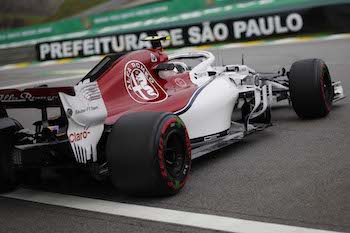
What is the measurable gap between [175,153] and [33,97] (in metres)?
1.28

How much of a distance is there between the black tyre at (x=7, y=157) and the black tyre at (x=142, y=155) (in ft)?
3.66

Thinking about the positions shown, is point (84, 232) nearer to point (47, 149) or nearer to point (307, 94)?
point (47, 149)

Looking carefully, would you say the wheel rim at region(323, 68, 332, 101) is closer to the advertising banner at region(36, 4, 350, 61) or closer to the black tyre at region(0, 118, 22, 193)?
the black tyre at region(0, 118, 22, 193)

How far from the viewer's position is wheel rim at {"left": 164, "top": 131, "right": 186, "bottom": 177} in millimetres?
5783

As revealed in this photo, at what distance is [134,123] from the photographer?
18.2 feet

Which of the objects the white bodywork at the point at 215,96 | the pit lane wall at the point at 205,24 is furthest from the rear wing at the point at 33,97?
the pit lane wall at the point at 205,24

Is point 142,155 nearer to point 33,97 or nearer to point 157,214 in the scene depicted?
point 157,214

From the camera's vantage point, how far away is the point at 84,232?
4.91 meters

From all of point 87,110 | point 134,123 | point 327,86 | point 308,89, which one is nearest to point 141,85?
point 87,110

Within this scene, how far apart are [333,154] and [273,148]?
0.74m

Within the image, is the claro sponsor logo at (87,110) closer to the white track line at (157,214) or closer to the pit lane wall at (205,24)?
the white track line at (157,214)

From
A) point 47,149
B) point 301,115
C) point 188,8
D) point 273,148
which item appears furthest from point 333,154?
point 188,8

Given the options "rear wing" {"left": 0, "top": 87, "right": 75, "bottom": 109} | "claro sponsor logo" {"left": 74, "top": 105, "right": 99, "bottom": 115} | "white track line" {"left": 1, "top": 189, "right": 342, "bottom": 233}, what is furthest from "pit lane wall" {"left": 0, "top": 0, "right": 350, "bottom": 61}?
"white track line" {"left": 1, "top": 189, "right": 342, "bottom": 233}

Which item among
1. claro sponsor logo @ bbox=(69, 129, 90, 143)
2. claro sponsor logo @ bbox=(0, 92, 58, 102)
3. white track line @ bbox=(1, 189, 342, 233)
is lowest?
white track line @ bbox=(1, 189, 342, 233)
